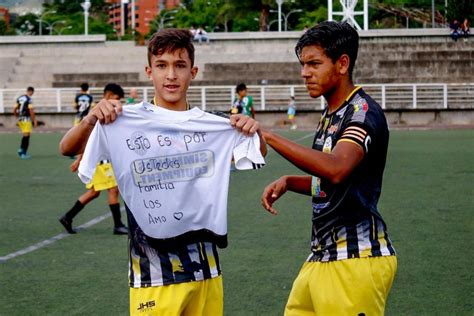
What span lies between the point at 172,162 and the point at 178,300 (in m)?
0.61

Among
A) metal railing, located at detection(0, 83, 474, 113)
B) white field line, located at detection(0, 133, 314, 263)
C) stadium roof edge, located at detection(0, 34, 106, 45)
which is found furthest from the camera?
stadium roof edge, located at detection(0, 34, 106, 45)

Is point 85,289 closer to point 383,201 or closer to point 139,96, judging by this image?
point 383,201

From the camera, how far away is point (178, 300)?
16.6 feet

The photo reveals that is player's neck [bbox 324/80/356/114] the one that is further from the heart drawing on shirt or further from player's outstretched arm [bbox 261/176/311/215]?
the heart drawing on shirt

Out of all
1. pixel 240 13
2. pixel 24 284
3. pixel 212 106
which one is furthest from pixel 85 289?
pixel 240 13

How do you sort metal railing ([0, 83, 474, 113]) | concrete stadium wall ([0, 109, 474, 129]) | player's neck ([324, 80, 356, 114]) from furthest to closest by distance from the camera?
metal railing ([0, 83, 474, 113])
concrete stadium wall ([0, 109, 474, 129])
player's neck ([324, 80, 356, 114])

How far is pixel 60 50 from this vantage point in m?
55.0

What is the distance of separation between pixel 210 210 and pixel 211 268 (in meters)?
0.26

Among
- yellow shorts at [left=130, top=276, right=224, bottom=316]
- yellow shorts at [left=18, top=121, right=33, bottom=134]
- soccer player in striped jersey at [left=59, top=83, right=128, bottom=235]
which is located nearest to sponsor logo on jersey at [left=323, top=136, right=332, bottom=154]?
yellow shorts at [left=130, top=276, right=224, bottom=316]

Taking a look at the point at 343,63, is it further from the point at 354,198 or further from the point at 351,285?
the point at 351,285

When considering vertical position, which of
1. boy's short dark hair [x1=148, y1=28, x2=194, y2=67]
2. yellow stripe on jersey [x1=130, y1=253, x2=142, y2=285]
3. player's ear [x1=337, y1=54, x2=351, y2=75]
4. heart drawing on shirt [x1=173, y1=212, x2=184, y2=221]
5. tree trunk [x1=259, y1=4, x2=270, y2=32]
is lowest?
yellow stripe on jersey [x1=130, y1=253, x2=142, y2=285]

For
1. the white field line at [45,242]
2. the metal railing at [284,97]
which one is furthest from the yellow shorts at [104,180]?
the metal railing at [284,97]

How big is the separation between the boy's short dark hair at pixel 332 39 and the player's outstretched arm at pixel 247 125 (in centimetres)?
48

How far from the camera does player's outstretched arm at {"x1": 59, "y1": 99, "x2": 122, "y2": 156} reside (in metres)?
4.90
